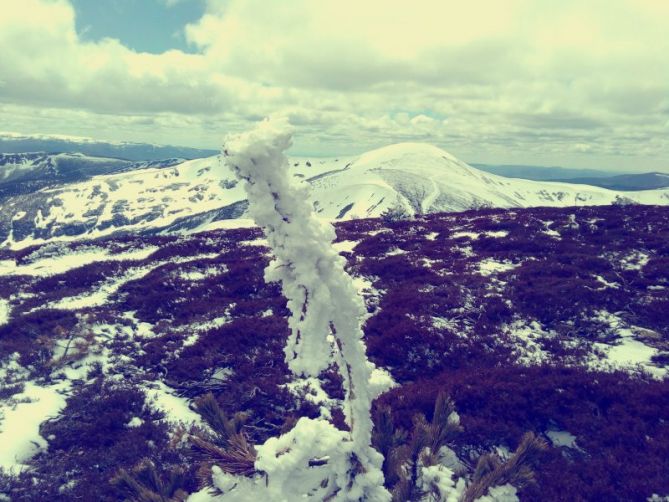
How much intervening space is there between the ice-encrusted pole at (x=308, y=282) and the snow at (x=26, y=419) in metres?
7.48

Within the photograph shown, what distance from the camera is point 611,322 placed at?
39.9 feet

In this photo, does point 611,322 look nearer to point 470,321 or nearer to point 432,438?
point 470,321

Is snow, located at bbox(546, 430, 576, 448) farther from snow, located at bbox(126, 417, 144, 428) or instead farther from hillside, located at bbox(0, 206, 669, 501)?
snow, located at bbox(126, 417, 144, 428)

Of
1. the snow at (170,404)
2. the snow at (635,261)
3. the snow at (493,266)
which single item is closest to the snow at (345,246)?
the snow at (493,266)

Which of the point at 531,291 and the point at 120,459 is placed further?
the point at 531,291

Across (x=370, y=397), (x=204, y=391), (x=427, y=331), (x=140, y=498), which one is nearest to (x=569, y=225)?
(x=427, y=331)

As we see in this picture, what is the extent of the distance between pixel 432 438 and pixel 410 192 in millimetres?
190656

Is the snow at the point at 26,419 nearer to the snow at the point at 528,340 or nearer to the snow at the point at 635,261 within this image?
the snow at the point at 528,340

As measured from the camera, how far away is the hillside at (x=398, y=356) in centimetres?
716

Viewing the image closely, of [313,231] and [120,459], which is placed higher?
[313,231]

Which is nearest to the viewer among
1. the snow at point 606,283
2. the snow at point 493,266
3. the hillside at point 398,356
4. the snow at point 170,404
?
the hillside at point 398,356

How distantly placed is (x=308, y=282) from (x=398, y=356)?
329 inches

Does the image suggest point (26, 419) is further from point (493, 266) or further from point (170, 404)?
point (493, 266)

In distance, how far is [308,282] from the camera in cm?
344
